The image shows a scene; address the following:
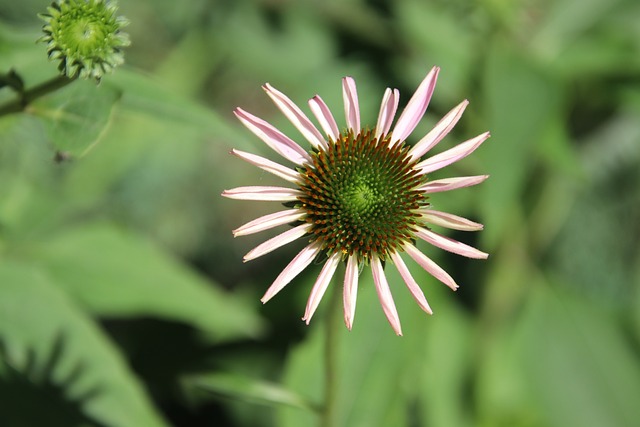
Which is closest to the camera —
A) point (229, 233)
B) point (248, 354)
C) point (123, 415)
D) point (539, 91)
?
point (123, 415)

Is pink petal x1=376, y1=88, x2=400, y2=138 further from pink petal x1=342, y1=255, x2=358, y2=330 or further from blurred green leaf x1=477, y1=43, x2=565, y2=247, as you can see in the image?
blurred green leaf x1=477, y1=43, x2=565, y2=247

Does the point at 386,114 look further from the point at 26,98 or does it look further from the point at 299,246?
the point at 299,246

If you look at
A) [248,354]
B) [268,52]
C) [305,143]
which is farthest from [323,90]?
[248,354]

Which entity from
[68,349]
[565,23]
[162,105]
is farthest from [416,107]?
[565,23]

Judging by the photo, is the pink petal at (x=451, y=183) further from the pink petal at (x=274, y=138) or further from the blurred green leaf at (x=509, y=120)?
the blurred green leaf at (x=509, y=120)

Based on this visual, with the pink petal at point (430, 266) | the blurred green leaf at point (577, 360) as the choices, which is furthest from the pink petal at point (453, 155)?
the blurred green leaf at point (577, 360)

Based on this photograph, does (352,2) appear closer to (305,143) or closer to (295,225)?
(305,143)
